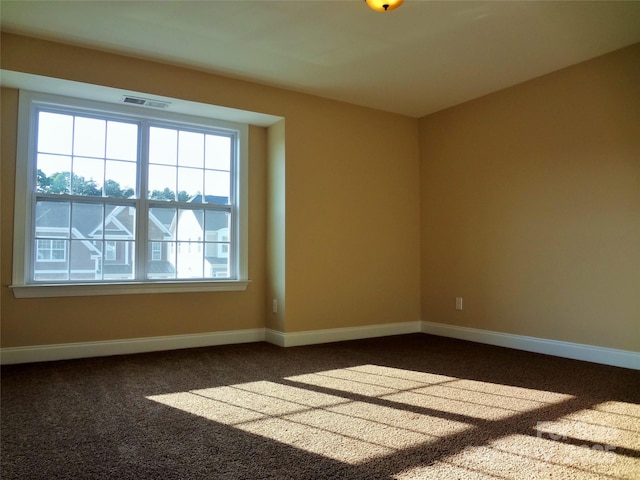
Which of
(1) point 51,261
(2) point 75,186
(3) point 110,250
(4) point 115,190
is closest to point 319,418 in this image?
(3) point 110,250

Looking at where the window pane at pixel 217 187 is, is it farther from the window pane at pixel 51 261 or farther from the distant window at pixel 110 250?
the window pane at pixel 51 261

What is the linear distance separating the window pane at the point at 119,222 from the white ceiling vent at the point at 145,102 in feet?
3.08

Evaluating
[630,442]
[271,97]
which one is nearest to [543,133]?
[271,97]

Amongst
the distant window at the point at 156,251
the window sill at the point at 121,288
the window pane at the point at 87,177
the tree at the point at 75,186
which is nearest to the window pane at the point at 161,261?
the distant window at the point at 156,251

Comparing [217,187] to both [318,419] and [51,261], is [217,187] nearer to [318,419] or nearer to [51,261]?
[51,261]

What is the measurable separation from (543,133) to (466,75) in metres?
0.89

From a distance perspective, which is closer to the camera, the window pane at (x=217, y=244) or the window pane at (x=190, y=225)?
the window pane at (x=190, y=225)

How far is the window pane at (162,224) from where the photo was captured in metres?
4.25

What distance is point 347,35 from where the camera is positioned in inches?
134

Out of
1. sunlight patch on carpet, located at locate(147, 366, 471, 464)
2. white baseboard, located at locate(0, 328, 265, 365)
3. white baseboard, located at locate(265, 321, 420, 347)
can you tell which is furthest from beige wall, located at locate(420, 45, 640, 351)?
white baseboard, located at locate(0, 328, 265, 365)

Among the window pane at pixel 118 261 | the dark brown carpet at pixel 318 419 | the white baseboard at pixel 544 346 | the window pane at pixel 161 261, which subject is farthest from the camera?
the window pane at pixel 161 261

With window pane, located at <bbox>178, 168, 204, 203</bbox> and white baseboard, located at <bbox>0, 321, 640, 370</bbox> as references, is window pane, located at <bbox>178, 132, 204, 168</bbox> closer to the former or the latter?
window pane, located at <bbox>178, 168, 204, 203</bbox>

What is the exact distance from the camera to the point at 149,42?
351cm

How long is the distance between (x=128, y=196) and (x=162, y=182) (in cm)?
34
